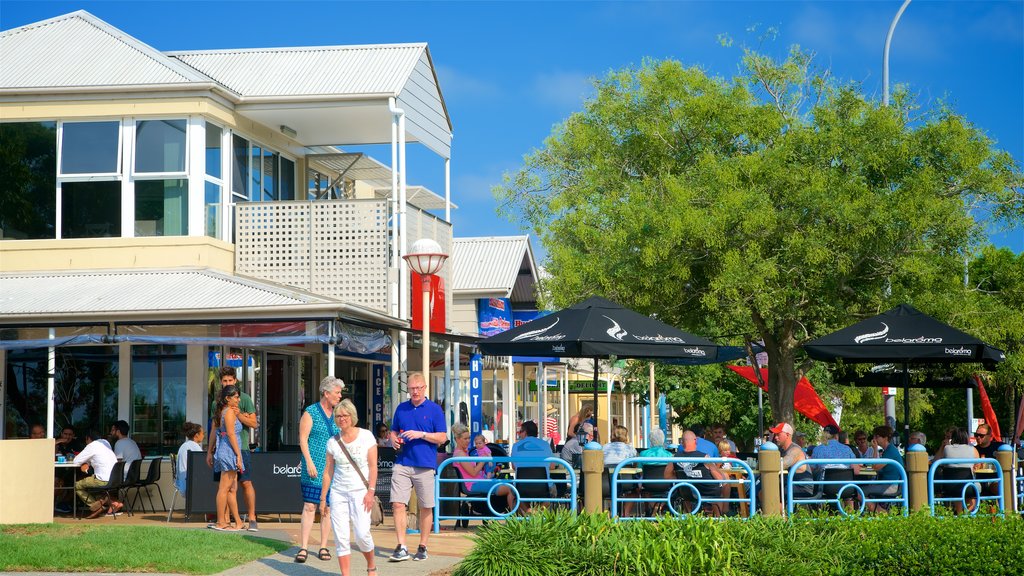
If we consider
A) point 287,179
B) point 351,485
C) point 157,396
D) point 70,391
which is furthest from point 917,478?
point 287,179

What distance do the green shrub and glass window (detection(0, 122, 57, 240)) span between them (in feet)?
41.5

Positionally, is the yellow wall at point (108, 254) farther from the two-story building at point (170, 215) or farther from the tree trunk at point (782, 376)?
the tree trunk at point (782, 376)

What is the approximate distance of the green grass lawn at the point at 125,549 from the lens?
35.3 feet

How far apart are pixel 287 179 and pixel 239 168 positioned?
7.65 ft

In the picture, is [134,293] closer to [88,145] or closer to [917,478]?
[88,145]

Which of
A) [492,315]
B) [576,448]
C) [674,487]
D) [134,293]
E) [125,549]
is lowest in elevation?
[125,549]

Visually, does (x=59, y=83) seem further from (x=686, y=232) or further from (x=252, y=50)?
(x=686, y=232)

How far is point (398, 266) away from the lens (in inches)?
778

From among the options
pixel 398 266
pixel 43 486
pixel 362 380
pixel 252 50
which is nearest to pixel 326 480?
pixel 43 486

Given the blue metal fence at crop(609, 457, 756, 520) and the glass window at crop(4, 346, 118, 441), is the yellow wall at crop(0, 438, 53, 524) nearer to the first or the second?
the glass window at crop(4, 346, 118, 441)

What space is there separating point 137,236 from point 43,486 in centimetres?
553

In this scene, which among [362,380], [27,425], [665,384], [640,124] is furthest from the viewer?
[665,384]

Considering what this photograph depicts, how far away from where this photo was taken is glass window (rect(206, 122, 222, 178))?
19828 mm

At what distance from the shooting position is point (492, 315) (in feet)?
104
